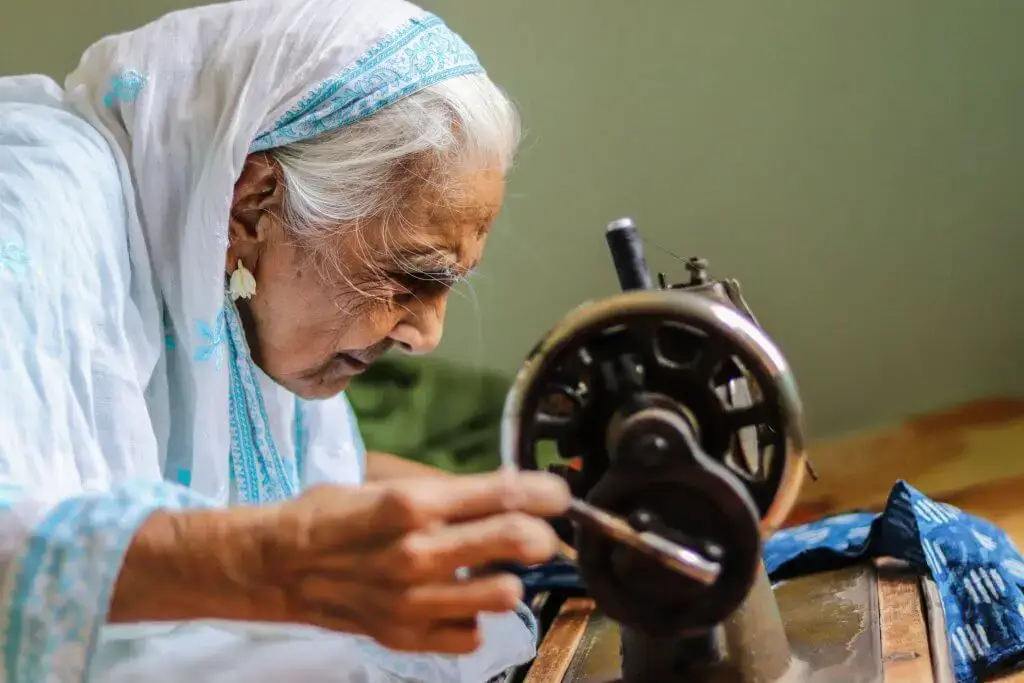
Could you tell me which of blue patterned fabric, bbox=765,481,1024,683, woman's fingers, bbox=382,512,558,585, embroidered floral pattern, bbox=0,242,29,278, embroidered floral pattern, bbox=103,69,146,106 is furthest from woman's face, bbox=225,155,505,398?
woman's fingers, bbox=382,512,558,585

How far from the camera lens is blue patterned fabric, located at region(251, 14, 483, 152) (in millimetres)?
1038

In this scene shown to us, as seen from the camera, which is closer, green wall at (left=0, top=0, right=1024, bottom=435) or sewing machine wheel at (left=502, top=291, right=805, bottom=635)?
sewing machine wheel at (left=502, top=291, right=805, bottom=635)

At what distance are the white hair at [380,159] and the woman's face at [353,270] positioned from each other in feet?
0.06

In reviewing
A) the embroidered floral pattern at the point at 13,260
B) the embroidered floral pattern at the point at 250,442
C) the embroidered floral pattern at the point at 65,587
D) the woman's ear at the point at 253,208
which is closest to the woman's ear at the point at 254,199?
the woman's ear at the point at 253,208

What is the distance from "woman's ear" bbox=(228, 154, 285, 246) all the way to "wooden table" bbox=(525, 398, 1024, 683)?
55 centimetres

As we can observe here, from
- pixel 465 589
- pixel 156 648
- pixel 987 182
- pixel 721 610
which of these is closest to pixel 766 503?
pixel 721 610

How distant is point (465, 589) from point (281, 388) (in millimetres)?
791

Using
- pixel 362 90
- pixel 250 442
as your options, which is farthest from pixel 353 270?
pixel 250 442

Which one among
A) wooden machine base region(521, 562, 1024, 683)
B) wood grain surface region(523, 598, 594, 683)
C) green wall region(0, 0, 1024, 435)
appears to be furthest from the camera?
green wall region(0, 0, 1024, 435)

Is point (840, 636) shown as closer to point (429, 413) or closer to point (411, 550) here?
point (411, 550)

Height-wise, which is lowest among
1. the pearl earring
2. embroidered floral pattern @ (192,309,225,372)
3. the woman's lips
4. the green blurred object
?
the green blurred object

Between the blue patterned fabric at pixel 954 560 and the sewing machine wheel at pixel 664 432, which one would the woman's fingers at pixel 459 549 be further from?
the blue patterned fabric at pixel 954 560

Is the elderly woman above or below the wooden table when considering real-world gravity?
above

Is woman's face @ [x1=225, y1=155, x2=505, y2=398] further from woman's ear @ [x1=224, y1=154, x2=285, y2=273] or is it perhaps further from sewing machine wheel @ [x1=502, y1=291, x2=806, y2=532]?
sewing machine wheel @ [x1=502, y1=291, x2=806, y2=532]
